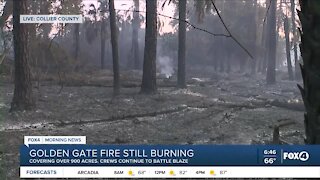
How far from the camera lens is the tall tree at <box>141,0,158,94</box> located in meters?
20.2

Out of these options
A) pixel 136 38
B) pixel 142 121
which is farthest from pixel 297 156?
pixel 136 38

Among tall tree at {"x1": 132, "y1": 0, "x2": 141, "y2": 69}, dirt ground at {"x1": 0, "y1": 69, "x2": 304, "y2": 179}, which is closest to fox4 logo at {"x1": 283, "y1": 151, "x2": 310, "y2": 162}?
dirt ground at {"x1": 0, "y1": 69, "x2": 304, "y2": 179}

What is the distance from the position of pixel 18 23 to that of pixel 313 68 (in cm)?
1330

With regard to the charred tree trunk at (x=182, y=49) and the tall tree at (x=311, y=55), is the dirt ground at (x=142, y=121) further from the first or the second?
the charred tree trunk at (x=182, y=49)

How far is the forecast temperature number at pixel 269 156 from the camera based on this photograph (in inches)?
138

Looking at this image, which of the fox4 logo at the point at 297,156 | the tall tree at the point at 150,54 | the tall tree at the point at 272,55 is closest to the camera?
the fox4 logo at the point at 297,156

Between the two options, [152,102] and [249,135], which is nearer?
[249,135]

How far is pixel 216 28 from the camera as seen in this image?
6019cm

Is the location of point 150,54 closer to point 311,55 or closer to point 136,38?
point 311,55

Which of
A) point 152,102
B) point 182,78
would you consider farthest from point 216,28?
point 152,102

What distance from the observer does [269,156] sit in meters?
3.56

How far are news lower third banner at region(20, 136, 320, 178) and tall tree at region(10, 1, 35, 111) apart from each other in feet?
34.3

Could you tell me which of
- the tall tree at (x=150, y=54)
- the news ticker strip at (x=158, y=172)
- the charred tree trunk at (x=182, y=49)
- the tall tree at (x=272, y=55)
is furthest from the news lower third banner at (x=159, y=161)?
the tall tree at (x=272, y=55)

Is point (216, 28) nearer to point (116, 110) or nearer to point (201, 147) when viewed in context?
point (116, 110)
